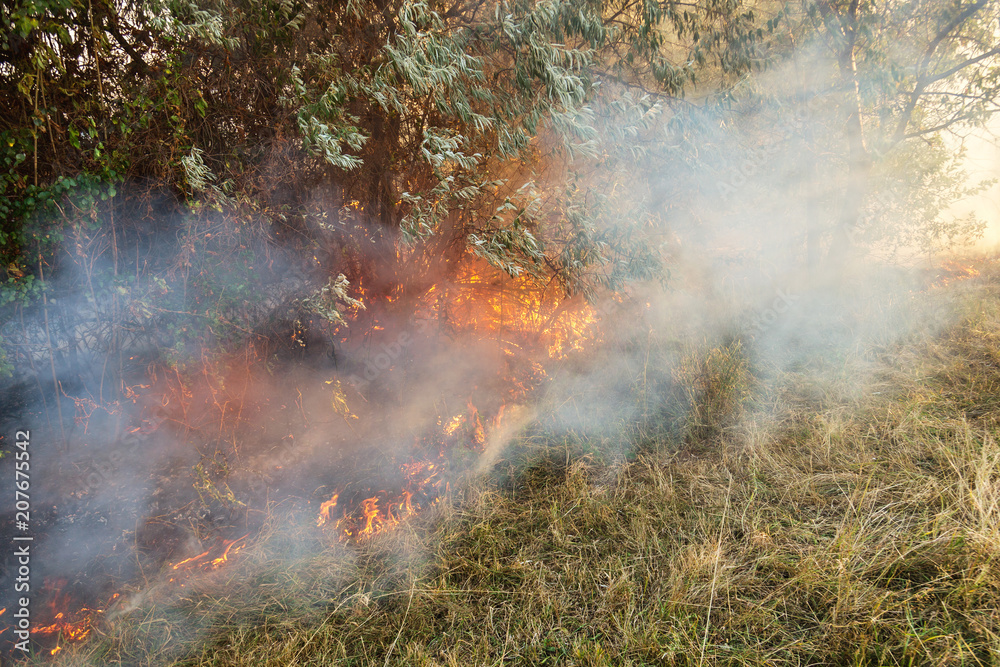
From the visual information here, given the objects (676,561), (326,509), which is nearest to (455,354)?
(326,509)

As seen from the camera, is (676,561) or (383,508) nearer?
(676,561)

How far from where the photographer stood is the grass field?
1.92 m

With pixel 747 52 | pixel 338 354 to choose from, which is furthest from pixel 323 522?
pixel 747 52

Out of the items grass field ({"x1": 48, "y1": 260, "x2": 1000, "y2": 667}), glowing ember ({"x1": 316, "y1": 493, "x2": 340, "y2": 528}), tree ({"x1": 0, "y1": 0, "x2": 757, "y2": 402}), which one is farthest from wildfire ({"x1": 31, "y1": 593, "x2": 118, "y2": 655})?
tree ({"x1": 0, "y1": 0, "x2": 757, "y2": 402})

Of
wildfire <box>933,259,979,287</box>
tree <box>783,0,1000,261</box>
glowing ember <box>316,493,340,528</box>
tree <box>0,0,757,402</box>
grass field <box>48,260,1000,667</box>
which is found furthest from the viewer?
wildfire <box>933,259,979,287</box>

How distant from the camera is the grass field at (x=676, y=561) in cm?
192

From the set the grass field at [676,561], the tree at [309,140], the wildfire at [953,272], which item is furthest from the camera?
the wildfire at [953,272]

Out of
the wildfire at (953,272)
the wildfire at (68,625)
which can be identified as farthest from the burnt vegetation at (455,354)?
the wildfire at (953,272)

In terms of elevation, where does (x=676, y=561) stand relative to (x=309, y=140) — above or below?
below

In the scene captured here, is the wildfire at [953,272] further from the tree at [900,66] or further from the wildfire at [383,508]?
the wildfire at [383,508]

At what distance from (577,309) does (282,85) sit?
3.17 m

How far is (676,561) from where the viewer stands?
2.33 metres
